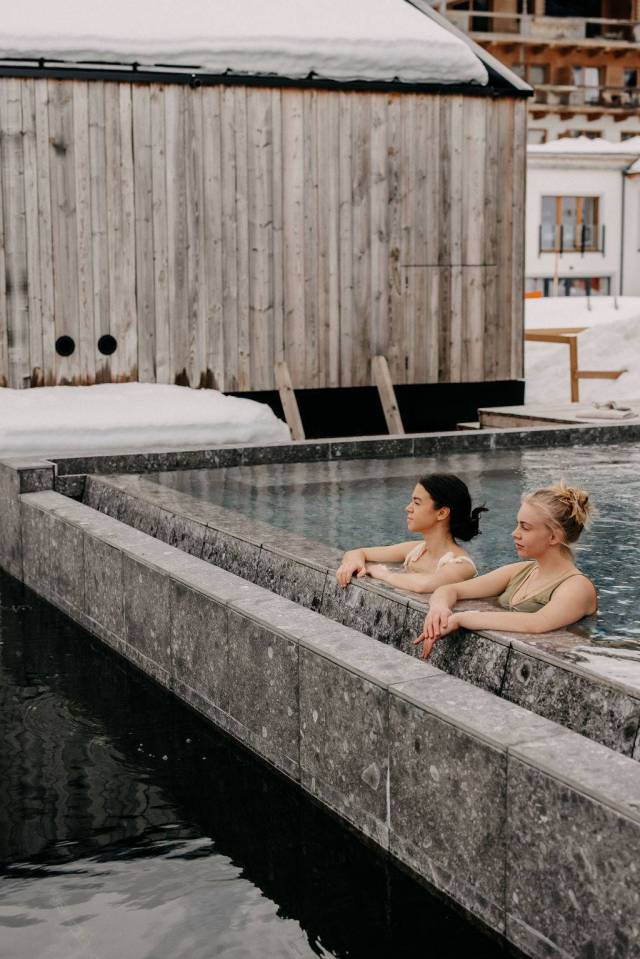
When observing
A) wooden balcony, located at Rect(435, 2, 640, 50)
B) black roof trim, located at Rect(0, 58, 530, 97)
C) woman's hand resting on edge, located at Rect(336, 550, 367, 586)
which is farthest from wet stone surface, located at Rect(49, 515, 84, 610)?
wooden balcony, located at Rect(435, 2, 640, 50)

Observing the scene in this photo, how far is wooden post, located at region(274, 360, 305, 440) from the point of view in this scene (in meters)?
11.0

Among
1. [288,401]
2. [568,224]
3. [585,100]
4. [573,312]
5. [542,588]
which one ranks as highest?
[585,100]

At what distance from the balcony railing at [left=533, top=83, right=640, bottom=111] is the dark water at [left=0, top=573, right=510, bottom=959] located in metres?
40.0

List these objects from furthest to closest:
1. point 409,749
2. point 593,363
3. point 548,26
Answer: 1. point 548,26
2. point 593,363
3. point 409,749

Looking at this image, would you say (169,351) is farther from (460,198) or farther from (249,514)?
(249,514)

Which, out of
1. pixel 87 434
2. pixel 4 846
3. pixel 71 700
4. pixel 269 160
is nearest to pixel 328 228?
pixel 269 160

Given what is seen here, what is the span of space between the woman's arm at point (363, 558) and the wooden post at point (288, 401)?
18.8 feet

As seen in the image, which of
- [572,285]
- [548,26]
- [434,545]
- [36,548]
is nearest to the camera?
[434,545]

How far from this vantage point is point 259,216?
1107 cm

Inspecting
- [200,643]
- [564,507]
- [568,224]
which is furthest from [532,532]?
[568,224]

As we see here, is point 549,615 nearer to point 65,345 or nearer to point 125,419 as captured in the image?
point 125,419

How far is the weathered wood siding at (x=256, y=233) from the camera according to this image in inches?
414

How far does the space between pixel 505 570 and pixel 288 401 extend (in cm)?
655

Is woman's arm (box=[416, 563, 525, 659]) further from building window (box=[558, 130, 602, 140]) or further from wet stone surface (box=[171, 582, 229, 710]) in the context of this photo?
building window (box=[558, 130, 602, 140])
